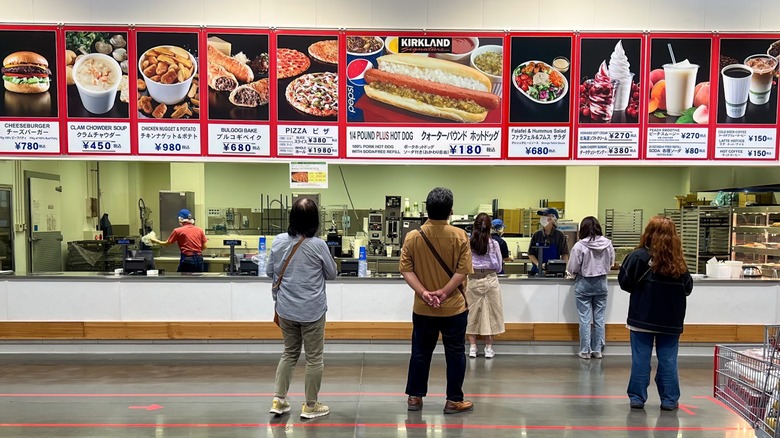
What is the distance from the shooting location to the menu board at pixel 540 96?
593cm

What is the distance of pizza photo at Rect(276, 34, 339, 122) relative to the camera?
5871 mm

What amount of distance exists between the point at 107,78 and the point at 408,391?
15.7 feet

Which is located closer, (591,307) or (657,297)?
(657,297)

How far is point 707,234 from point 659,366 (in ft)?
20.1

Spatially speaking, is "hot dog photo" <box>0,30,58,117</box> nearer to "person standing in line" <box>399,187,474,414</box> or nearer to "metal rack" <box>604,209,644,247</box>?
"person standing in line" <box>399,187,474,414</box>

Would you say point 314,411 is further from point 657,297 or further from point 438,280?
point 657,297

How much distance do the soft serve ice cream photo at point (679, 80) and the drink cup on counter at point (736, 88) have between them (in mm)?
221

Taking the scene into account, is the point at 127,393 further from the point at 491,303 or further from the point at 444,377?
the point at 491,303

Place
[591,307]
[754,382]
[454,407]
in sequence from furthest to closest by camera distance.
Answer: [591,307] < [454,407] < [754,382]

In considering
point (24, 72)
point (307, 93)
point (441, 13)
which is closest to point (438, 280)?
point (307, 93)

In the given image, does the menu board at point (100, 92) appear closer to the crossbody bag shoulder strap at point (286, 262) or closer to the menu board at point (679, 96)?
the crossbody bag shoulder strap at point (286, 262)

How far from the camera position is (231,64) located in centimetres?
585

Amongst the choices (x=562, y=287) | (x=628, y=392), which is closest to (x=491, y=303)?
(x=562, y=287)

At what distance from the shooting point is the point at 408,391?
4027 mm
